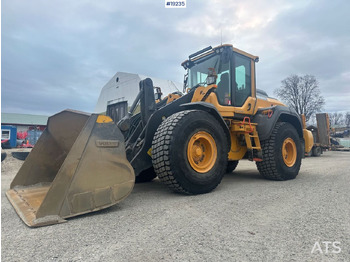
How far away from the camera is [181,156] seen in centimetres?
318

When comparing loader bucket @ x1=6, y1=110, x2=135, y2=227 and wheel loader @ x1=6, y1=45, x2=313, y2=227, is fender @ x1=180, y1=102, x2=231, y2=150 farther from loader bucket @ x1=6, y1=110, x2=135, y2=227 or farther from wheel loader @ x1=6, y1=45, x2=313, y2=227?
loader bucket @ x1=6, y1=110, x2=135, y2=227

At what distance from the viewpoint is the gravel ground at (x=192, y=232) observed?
67.8 inches

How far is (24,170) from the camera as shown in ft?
12.0

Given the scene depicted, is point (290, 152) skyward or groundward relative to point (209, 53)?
groundward

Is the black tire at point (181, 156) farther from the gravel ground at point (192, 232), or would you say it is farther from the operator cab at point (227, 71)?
the operator cab at point (227, 71)

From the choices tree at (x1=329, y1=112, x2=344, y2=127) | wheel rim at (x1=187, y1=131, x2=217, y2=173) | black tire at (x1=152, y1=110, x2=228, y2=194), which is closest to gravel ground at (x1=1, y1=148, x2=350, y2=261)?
black tire at (x1=152, y1=110, x2=228, y2=194)

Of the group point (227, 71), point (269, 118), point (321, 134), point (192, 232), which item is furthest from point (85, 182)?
point (321, 134)

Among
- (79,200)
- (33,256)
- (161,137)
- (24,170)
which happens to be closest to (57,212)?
(79,200)

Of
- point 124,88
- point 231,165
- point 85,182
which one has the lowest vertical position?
point 231,165

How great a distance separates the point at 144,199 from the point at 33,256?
1.64 metres

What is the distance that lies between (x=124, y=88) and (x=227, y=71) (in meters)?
17.8

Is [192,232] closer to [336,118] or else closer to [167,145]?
[167,145]

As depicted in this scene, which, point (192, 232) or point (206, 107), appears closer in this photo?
point (192, 232)

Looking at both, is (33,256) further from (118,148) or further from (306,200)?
(306,200)
